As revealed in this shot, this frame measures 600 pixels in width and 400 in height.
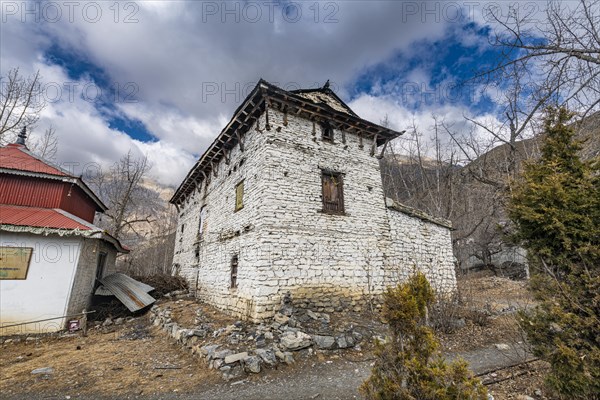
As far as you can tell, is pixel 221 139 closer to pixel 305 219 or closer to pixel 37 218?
pixel 305 219

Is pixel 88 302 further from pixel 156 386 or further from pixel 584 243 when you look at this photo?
pixel 584 243

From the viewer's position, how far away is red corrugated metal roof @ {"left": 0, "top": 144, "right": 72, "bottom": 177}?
10.5m

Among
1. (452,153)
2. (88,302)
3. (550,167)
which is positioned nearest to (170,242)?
(88,302)

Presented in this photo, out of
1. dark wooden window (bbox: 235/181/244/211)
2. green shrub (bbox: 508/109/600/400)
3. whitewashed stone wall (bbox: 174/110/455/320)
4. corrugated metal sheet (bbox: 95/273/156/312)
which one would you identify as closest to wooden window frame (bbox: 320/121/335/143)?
whitewashed stone wall (bbox: 174/110/455/320)

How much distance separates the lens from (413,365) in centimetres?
267

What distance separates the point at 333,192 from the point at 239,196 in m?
3.58

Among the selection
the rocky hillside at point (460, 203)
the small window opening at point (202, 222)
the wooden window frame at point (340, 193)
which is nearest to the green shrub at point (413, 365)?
the wooden window frame at point (340, 193)

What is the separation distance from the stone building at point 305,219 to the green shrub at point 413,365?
215 inches

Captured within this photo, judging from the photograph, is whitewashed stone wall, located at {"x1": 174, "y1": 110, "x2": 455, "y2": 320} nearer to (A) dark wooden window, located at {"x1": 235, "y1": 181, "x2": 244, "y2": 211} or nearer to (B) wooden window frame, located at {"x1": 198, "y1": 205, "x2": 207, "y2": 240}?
(A) dark wooden window, located at {"x1": 235, "y1": 181, "x2": 244, "y2": 211}

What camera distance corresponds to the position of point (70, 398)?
15.7 ft

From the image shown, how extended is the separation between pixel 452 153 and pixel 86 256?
21730mm

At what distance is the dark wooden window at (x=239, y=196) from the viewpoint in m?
10.2

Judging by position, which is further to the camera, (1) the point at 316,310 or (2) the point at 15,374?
(1) the point at 316,310

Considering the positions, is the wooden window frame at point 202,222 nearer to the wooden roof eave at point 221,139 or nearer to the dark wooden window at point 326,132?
the wooden roof eave at point 221,139
